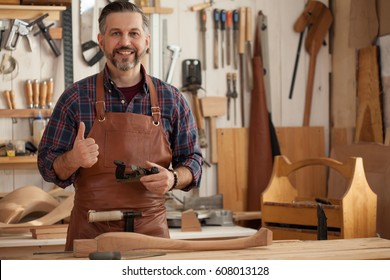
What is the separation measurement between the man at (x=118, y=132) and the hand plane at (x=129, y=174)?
0.38 ft

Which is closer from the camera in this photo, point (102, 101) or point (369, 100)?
point (102, 101)

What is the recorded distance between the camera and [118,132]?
3014mm

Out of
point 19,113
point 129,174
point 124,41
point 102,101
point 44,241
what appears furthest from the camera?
point 19,113

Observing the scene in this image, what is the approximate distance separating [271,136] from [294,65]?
579 mm

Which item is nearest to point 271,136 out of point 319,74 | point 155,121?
point 319,74

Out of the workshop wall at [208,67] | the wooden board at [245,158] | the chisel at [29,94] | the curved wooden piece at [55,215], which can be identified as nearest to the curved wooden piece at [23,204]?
the curved wooden piece at [55,215]

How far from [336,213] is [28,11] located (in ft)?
7.82

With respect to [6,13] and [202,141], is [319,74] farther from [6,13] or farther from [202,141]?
[6,13]

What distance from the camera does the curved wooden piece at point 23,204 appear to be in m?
4.11

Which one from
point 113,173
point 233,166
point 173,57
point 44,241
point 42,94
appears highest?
point 173,57

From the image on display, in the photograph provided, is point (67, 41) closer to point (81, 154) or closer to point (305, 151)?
point (305, 151)

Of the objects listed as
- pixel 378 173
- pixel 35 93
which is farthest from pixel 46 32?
pixel 378 173

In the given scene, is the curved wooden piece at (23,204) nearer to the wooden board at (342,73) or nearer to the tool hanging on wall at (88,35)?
the tool hanging on wall at (88,35)

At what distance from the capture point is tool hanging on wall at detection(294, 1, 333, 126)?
17.3 ft
